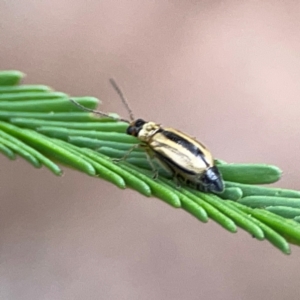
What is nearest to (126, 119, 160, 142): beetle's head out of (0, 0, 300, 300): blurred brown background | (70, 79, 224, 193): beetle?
(70, 79, 224, 193): beetle

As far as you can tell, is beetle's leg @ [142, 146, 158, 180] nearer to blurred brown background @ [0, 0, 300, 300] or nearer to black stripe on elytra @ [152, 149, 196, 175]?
black stripe on elytra @ [152, 149, 196, 175]

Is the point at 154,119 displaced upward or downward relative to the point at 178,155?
downward

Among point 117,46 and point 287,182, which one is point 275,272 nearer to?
point 287,182

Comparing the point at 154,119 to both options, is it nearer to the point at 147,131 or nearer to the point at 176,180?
the point at 147,131

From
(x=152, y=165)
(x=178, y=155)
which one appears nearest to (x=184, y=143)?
(x=178, y=155)

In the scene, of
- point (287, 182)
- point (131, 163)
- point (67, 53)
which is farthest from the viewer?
point (67, 53)

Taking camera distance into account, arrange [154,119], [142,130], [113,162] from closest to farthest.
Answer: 1. [113,162]
2. [142,130]
3. [154,119]

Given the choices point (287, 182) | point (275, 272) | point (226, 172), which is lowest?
point (275, 272)

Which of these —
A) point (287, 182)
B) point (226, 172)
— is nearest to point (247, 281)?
point (287, 182)
